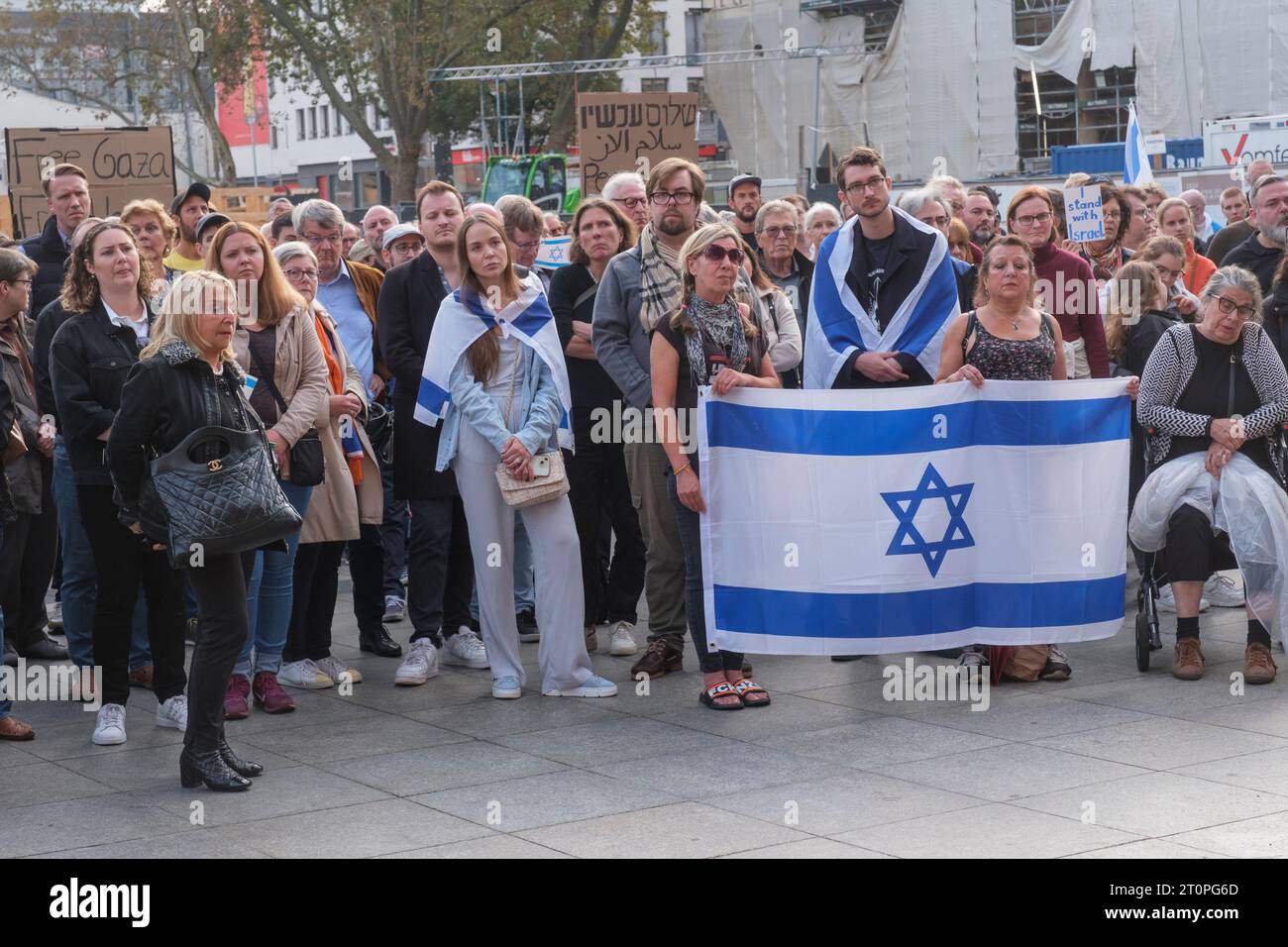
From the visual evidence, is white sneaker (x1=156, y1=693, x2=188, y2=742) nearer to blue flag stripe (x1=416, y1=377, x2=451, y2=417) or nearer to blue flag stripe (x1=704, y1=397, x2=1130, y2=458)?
blue flag stripe (x1=416, y1=377, x2=451, y2=417)

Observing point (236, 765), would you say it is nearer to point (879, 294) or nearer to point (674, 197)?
point (674, 197)

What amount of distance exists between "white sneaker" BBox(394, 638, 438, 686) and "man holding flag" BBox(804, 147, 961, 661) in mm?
1945

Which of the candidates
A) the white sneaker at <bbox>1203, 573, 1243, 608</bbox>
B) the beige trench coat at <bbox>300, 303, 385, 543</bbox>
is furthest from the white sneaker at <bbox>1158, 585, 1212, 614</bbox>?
the beige trench coat at <bbox>300, 303, 385, 543</bbox>

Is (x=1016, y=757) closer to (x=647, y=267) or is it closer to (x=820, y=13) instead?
(x=647, y=267)

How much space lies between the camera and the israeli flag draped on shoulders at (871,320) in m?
8.34

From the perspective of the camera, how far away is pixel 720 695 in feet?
25.3

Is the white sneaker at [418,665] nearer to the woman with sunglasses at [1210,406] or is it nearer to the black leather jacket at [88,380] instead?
the black leather jacket at [88,380]

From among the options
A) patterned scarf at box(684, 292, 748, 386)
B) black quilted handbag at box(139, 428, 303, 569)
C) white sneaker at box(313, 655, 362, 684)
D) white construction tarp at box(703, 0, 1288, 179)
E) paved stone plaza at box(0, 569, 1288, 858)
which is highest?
white construction tarp at box(703, 0, 1288, 179)

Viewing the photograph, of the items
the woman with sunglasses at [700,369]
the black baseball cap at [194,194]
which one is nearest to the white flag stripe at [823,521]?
the woman with sunglasses at [700,369]

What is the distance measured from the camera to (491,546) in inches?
318

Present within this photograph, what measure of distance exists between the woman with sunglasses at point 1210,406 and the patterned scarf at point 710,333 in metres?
2.13

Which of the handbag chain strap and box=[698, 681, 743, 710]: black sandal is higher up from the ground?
the handbag chain strap

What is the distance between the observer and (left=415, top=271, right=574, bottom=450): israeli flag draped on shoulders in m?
8.02

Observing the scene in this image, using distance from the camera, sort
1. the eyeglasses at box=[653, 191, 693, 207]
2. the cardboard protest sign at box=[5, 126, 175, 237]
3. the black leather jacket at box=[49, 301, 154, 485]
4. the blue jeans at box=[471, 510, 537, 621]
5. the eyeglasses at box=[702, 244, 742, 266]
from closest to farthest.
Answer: the black leather jacket at box=[49, 301, 154, 485]
the eyeglasses at box=[702, 244, 742, 266]
the eyeglasses at box=[653, 191, 693, 207]
the blue jeans at box=[471, 510, 537, 621]
the cardboard protest sign at box=[5, 126, 175, 237]
